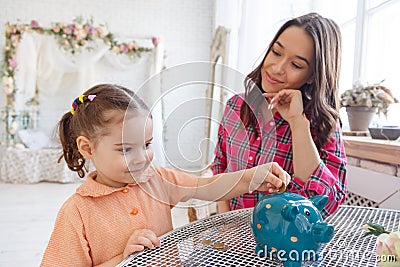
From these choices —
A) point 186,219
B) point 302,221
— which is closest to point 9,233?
point 186,219

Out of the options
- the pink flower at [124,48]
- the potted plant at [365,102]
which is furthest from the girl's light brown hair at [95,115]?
the pink flower at [124,48]

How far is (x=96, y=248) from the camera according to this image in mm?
812

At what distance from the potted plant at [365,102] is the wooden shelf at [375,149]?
0.76 ft

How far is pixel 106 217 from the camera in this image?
2.75ft

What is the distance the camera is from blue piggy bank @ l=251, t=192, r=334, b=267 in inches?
24.3

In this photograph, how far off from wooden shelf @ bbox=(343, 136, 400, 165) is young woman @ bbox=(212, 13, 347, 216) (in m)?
0.38

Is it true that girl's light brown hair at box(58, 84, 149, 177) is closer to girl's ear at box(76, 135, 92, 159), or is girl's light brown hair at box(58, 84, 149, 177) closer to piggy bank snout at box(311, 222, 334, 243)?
girl's ear at box(76, 135, 92, 159)

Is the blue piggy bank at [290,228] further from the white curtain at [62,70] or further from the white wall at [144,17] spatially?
the white wall at [144,17]

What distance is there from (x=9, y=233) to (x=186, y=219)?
4.55 feet

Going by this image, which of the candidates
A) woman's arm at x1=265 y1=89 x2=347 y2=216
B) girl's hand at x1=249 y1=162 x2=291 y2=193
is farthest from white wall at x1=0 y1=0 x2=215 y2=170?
girl's hand at x1=249 y1=162 x2=291 y2=193

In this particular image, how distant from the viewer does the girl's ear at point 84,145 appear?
90cm

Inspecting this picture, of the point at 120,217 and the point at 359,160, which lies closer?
the point at 120,217

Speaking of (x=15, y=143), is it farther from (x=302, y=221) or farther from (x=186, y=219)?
(x=302, y=221)

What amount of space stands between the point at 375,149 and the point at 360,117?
0.46 m
